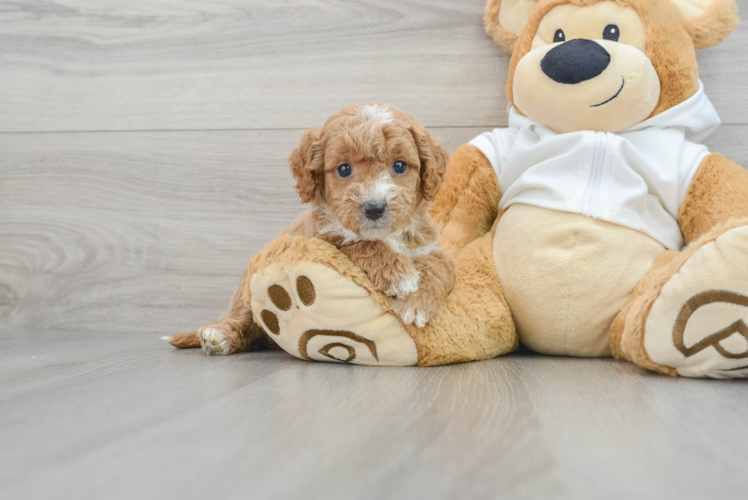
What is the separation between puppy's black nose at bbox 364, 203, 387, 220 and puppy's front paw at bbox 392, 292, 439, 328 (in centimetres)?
14

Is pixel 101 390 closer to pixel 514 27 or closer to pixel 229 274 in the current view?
pixel 229 274

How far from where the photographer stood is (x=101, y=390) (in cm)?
75

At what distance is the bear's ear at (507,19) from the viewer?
119 cm

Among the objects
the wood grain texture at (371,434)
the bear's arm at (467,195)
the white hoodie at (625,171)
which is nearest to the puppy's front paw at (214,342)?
the wood grain texture at (371,434)

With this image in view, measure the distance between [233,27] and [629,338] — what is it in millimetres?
1169

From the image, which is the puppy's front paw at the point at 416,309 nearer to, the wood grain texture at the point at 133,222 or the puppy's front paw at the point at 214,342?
the puppy's front paw at the point at 214,342

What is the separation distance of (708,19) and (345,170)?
79cm

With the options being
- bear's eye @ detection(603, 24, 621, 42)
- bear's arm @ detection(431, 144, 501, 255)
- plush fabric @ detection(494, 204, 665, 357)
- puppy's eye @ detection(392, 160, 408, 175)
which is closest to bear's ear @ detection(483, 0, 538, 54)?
bear's eye @ detection(603, 24, 621, 42)

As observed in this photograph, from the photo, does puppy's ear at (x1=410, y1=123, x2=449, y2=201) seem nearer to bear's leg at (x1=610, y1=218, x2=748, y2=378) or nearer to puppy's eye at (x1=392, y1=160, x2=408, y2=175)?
puppy's eye at (x1=392, y1=160, x2=408, y2=175)

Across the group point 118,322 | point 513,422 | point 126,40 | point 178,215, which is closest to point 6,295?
point 118,322

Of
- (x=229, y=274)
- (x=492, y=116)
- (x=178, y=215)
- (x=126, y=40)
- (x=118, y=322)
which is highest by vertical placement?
(x=126, y=40)

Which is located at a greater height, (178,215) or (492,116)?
(492,116)

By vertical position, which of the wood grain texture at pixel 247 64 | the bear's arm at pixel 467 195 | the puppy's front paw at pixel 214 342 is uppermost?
the wood grain texture at pixel 247 64

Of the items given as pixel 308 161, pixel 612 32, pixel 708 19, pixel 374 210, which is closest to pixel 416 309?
pixel 374 210
